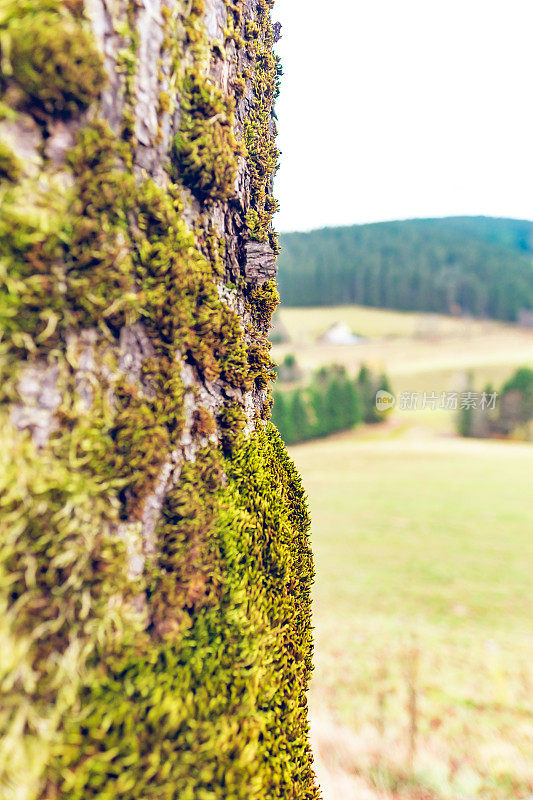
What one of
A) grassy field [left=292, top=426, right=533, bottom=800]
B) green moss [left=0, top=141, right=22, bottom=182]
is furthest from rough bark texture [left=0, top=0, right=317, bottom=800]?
grassy field [left=292, top=426, right=533, bottom=800]

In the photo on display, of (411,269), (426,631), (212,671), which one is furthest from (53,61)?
(411,269)

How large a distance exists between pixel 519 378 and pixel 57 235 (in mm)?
46933

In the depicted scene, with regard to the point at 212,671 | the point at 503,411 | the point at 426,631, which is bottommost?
the point at 426,631

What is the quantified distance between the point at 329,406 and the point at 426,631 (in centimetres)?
3422

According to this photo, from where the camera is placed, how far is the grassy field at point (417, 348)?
48281mm

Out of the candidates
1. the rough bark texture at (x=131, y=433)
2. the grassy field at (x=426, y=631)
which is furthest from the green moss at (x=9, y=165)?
the grassy field at (x=426, y=631)

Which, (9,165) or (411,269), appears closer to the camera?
(9,165)

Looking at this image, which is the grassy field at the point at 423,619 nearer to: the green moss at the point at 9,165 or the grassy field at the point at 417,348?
the green moss at the point at 9,165

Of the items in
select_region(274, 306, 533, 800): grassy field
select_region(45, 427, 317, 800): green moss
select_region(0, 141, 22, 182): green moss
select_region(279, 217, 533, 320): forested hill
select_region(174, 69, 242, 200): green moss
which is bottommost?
select_region(274, 306, 533, 800): grassy field

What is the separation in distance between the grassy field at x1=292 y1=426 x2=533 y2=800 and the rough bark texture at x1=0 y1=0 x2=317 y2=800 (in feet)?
14.0

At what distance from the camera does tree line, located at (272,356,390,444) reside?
142 feet

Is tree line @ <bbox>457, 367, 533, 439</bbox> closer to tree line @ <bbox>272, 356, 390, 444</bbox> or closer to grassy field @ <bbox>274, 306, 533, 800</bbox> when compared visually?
grassy field @ <bbox>274, 306, 533, 800</bbox>

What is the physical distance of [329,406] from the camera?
44594mm

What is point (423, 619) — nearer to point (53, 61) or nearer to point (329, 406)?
point (53, 61)
